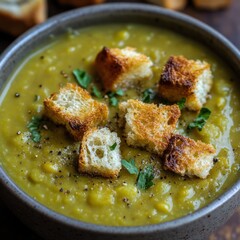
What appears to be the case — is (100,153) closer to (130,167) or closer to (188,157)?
(130,167)

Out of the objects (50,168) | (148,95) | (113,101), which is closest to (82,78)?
(113,101)

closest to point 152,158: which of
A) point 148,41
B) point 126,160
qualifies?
point 126,160

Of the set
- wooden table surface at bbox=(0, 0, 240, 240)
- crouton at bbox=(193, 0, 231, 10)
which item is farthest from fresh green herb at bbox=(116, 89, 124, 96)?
crouton at bbox=(193, 0, 231, 10)

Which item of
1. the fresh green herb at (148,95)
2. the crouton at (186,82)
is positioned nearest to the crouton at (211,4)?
the crouton at (186,82)

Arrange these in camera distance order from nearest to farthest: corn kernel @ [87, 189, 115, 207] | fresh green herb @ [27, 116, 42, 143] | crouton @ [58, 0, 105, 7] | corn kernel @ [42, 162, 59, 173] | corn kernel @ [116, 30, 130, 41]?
corn kernel @ [87, 189, 115, 207], corn kernel @ [42, 162, 59, 173], fresh green herb @ [27, 116, 42, 143], corn kernel @ [116, 30, 130, 41], crouton @ [58, 0, 105, 7]

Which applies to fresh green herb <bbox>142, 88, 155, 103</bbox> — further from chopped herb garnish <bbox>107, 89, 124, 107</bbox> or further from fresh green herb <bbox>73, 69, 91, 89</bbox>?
fresh green herb <bbox>73, 69, 91, 89</bbox>

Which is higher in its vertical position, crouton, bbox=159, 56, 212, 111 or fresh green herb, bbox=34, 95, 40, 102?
crouton, bbox=159, 56, 212, 111
